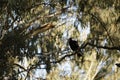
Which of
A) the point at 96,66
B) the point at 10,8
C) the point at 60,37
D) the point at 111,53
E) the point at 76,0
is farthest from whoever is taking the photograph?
the point at 96,66

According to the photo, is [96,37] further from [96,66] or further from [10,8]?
[96,66]

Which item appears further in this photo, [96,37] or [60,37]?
[60,37]

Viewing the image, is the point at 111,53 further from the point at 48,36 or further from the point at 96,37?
the point at 48,36

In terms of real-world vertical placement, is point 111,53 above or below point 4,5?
below

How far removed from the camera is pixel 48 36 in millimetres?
6641

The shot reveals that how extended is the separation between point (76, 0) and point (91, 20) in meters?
0.47

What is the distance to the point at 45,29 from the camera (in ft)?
20.9

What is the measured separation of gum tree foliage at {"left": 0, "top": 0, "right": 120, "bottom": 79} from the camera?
5605mm

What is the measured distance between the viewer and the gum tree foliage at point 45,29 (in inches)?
221

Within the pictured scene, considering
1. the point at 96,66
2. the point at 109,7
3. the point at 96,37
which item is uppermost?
the point at 109,7

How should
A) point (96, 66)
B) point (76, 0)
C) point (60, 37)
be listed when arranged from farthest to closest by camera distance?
point (96, 66) → point (60, 37) → point (76, 0)

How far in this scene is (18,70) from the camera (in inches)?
234

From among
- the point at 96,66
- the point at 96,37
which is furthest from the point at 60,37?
the point at 96,66

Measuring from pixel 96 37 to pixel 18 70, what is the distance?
1422 mm
